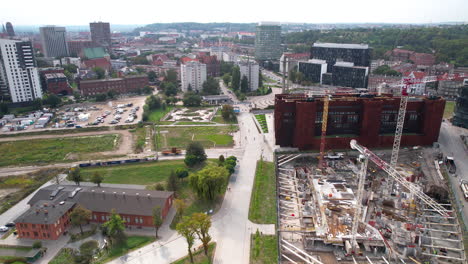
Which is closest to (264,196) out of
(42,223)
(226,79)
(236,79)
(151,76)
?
(42,223)

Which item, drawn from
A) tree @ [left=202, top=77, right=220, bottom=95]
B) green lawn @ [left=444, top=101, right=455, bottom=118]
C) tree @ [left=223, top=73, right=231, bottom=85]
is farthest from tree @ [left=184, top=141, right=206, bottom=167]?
tree @ [left=223, top=73, right=231, bottom=85]

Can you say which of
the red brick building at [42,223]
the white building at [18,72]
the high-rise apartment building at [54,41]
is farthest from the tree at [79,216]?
the high-rise apartment building at [54,41]

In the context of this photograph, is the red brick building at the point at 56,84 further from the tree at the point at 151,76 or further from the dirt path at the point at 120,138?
the dirt path at the point at 120,138

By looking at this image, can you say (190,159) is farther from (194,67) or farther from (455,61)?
(455,61)

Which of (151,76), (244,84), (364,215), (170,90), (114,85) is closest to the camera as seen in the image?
(364,215)

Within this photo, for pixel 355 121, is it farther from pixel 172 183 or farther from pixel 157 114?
pixel 157 114
